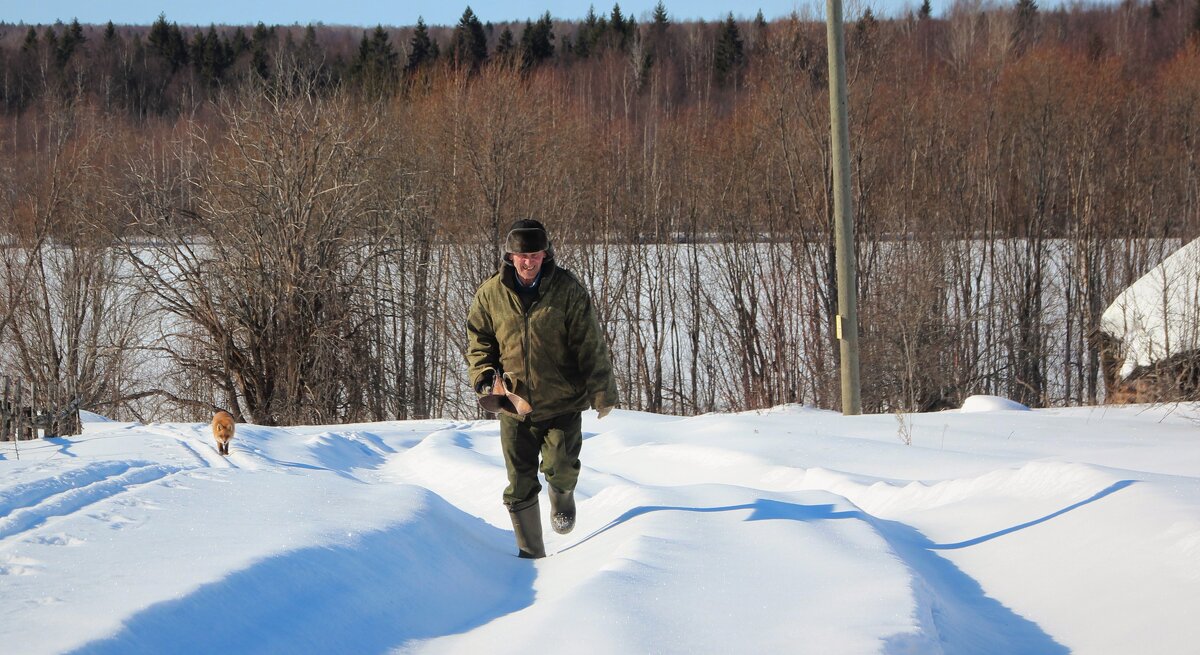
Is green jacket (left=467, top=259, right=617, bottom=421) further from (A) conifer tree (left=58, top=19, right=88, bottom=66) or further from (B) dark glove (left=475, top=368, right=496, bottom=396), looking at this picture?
(A) conifer tree (left=58, top=19, right=88, bottom=66)

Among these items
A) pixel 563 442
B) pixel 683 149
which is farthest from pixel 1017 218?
pixel 563 442

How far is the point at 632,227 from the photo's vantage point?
32594 mm

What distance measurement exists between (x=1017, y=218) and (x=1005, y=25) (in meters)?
11.1

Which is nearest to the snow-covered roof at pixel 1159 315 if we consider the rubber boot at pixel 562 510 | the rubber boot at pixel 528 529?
the rubber boot at pixel 562 510

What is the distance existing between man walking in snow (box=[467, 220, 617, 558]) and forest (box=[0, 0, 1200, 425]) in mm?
14773

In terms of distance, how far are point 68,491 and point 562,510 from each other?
9.04ft

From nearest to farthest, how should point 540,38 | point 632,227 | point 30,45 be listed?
1. point 632,227
2. point 30,45
3. point 540,38

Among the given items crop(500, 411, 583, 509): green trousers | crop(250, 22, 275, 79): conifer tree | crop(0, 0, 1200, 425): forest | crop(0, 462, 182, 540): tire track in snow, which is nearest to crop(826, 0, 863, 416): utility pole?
crop(500, 411, 583, 509): green trousers

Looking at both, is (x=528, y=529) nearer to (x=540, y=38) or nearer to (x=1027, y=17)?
(x=1027, y=17)

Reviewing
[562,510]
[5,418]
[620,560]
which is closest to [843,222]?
[562,510]

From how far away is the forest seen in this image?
2031 centimetres

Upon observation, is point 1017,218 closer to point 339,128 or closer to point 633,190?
point 633,190

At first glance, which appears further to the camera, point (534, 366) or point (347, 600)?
point (534, 366)

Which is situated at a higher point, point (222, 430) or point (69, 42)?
point (69, 42)
